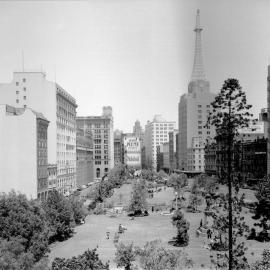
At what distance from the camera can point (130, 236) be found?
56938mm

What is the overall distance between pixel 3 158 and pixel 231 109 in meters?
58.7

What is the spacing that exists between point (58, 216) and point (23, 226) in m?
13.1

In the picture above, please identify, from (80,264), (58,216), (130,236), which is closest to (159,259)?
(80,264)

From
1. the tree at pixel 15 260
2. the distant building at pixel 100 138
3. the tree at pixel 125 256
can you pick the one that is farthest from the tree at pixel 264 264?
the distant building at pixel 100 138

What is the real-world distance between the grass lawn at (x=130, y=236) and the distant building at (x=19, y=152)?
1320cm

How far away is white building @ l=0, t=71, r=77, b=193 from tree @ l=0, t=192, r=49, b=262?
159 feet

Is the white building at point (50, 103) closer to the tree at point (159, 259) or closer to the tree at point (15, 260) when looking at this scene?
the tree at point (15, 260)

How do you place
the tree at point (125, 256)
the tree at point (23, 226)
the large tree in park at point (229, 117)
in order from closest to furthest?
the large tree in park at point (229, 117)
the tree at point (125, 256)
the tree at point (23, 226)

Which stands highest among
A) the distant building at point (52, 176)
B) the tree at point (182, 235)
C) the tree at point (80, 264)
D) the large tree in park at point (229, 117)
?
the large tree in park at point (229, 117)

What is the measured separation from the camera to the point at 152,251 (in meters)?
31.0

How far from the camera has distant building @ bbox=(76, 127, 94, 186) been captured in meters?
134

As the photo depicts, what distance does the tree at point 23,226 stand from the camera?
40.3 metres

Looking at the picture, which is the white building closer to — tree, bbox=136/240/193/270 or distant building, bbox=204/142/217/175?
tree, bbox=136/240/193/270

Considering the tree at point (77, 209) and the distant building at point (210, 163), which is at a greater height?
the distant building at point (210, 163)
